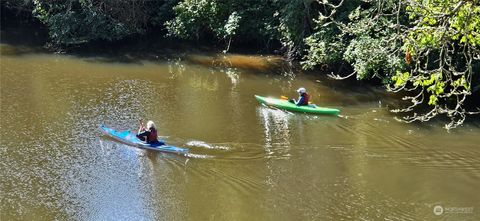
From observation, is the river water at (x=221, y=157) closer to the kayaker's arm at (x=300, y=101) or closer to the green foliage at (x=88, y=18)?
the kayaker's arm at (x=300, y=101)

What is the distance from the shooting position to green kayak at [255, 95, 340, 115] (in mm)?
16484

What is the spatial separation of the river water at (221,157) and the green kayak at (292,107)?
239 millimetres

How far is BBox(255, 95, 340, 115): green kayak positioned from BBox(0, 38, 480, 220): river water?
0.24 m

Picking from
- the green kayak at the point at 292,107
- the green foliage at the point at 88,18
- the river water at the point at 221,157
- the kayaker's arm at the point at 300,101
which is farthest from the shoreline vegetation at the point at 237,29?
the kayaker's arm at the point at 300,101

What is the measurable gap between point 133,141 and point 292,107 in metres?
5.19

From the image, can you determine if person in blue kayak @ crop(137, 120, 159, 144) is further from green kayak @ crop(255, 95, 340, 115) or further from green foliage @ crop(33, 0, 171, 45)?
green foliage @ crop(33, 0, 171, 45)

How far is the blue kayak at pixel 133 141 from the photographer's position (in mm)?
13581

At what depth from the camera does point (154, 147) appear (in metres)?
13.8

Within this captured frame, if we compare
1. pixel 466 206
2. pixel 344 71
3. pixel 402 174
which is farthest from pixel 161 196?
pixel 344 71

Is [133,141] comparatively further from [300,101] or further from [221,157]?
[300,101]

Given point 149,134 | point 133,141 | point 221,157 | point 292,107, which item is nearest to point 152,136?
point 149,134

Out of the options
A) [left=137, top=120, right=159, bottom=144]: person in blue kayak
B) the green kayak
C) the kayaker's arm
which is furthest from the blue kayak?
the kayaker's arm

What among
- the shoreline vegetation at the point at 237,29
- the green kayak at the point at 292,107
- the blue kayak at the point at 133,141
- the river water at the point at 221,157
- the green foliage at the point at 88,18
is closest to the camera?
the river water at the point at 221,157

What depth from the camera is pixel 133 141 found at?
14.1 meters
